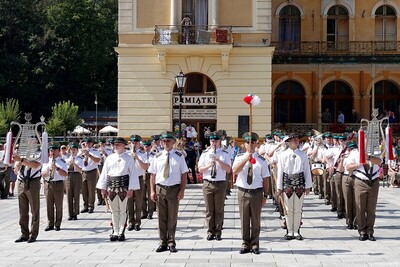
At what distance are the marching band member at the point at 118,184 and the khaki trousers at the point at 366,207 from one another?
4.81m

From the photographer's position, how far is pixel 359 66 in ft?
134

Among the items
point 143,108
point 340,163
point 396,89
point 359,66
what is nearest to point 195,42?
point 143,108

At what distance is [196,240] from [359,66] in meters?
29.1

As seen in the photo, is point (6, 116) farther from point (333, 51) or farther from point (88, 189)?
point (88, 189)

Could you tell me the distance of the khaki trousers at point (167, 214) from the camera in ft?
42.2

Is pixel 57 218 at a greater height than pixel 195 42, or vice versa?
pixel 195 42

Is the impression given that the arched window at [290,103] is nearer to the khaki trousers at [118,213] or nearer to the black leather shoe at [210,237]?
the black leather shoe at [210,237]

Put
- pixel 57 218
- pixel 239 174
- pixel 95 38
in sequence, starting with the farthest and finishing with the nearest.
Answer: pixel 95 38
pixel 57 218
pixel 239 174

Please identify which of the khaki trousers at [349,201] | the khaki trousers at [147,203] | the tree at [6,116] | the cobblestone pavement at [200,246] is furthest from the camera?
the tree at [6,116]

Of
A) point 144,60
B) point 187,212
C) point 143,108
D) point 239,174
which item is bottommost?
point 187,212

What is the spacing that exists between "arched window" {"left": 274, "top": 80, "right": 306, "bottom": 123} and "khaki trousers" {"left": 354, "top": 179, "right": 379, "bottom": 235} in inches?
1120

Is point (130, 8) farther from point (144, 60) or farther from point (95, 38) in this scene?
point (95, 38)

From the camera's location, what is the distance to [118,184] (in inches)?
549

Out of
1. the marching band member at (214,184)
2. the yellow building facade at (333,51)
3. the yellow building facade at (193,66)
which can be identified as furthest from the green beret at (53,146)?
A: the yellow building facade at (333,51)
